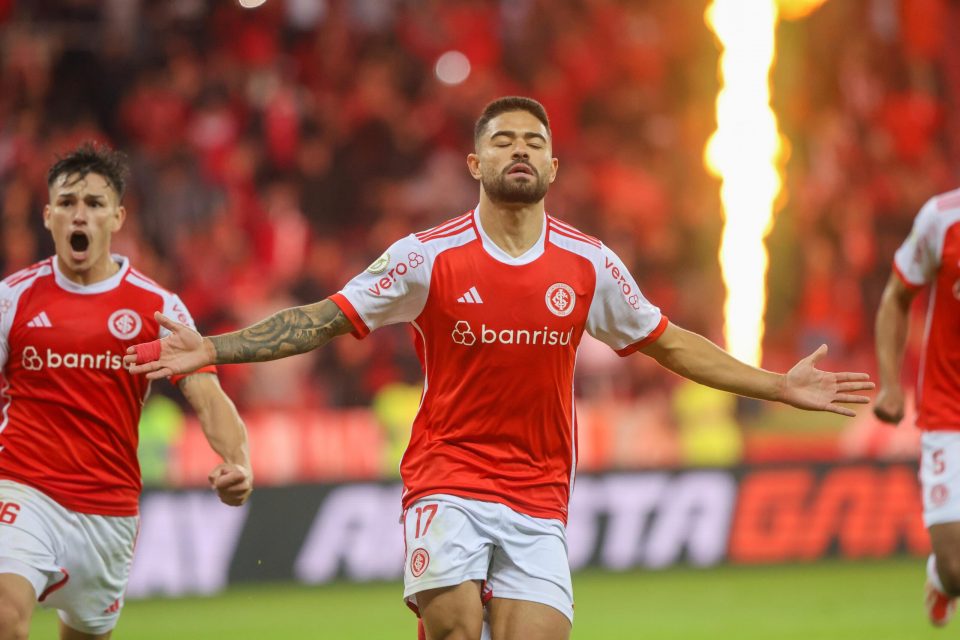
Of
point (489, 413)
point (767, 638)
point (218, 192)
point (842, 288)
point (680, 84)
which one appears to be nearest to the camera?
point (489, 413)

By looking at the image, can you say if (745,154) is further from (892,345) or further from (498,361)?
(498,361)

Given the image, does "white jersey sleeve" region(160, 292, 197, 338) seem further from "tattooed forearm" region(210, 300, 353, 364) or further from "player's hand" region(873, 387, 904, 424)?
A: "player's hand" region(873, 387, 904, 424)

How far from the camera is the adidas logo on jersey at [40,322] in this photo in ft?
22.1

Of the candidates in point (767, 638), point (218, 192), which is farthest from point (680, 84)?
point (767, 638)

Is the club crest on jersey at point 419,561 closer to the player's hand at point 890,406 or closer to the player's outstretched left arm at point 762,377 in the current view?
the player's outstretched left arm at point 762,377

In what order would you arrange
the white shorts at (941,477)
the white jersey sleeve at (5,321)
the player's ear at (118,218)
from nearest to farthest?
1. the white jersey sleeve at (5,321)
2. the player's ear at (118,218)
3. the white shorts at (941,477)

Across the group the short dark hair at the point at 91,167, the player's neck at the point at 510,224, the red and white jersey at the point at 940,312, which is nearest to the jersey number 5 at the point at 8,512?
the short dark hair at the point at 91,167

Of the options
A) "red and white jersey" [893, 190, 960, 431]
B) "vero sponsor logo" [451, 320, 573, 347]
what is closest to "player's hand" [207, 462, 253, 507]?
"vero sponsor logo" [451, 320, 573, 347]

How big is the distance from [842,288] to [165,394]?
815 centimetres

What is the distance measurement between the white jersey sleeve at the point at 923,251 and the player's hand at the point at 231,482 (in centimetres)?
375

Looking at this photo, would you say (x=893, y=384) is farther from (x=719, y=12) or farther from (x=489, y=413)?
(x=719, y=12)

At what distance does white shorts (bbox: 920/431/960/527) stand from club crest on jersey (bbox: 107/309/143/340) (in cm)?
Result: 412

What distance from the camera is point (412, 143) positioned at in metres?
17.3

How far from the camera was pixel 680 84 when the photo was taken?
747 inches
